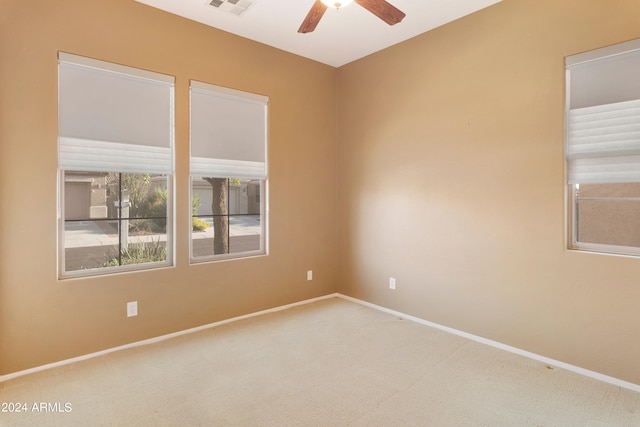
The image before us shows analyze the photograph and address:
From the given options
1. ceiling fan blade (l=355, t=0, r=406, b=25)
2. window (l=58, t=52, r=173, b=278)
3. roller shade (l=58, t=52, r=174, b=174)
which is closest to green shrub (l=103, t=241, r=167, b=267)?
window (l=58, t=52, r=173, b=278)

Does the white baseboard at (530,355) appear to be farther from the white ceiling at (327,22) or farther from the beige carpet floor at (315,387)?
the white ceiling at (327,22)

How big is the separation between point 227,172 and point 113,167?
102 cm

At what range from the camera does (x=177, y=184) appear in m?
3.19

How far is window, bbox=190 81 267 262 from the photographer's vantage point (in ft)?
11.0

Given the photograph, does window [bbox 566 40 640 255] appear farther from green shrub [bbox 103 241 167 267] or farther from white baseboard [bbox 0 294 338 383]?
green shrub [bbox 103 241 167 267]

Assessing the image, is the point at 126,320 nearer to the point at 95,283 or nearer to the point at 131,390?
the point at 95,283

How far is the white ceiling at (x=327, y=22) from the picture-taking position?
2957 millimetres

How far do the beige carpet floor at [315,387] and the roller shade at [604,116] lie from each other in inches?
59.2

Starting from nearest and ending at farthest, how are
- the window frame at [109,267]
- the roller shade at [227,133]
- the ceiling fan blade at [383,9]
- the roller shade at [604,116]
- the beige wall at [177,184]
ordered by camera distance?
1. the ceiling fan blade at [383,9]
2. the roller shade at [604,116]
3. the beige wall at [177,184]
4. the window frame at [109,267]
5. the roller shade at [227,133]

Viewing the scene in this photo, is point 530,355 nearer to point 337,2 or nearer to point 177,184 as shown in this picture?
point 337,2

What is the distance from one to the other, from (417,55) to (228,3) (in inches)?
73.9

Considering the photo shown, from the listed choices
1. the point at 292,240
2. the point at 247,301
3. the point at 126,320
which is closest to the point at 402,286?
the point at 292,240

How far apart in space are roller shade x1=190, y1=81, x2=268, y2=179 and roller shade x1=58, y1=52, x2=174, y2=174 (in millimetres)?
249

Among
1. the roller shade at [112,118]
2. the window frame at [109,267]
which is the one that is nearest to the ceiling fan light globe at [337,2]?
the roller shade at [112,118]
